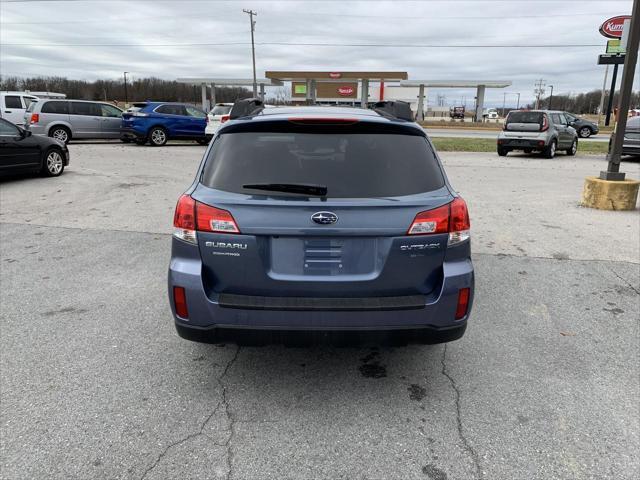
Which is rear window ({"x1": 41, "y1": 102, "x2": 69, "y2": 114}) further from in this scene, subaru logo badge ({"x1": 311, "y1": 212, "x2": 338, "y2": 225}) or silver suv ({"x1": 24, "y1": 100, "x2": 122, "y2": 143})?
subaru logo badge ({"x1": 311, "y1": 212, "x2": 338, "y2": 225})

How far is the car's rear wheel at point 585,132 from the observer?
115 ft

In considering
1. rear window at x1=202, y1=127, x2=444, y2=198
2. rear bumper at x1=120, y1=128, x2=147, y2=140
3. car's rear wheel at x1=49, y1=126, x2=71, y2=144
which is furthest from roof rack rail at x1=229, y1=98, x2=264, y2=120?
car's rear wheel at x1=49, y1=126, x2=71, y2=144

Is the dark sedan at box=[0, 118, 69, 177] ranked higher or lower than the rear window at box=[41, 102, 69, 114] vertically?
lower

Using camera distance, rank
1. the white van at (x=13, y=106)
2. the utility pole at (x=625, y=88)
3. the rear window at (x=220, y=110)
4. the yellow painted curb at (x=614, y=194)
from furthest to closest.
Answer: the white van at (x=13, y=106) → the rear window at (x=220, y=110) → the yellow painted curb at (x=614, y=194) → the utility pole at (x=625, y=88)

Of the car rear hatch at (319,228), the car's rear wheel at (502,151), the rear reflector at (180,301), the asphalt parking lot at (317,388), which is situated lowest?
the asphalt parking lot at (317,388)

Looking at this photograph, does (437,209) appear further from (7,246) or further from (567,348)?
(7,246)

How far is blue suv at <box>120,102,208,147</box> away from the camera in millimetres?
19797

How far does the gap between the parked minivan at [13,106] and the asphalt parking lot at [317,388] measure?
1941 cm

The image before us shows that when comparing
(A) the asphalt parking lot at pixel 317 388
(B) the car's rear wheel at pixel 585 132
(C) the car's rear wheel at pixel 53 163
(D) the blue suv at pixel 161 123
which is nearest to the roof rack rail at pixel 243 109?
(A) the asphalt parking lot at pixel 317 388

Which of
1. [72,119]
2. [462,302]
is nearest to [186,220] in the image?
A: [462,302]

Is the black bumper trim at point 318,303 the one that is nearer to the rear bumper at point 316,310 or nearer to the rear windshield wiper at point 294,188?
the rear bumper at point 316,310

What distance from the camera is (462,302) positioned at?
298cm

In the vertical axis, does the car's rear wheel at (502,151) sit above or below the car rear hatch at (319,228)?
below

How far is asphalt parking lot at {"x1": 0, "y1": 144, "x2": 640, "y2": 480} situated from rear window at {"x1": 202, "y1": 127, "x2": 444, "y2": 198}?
1307 millimetres
